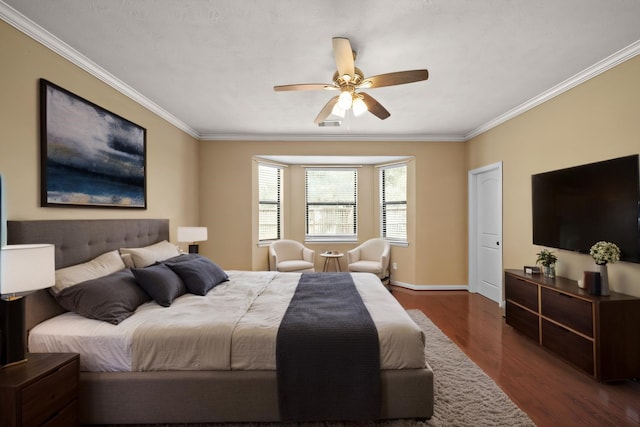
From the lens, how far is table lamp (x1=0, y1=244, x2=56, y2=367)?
1.54 m

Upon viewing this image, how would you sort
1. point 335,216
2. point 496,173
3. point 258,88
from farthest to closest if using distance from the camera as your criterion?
1. point 335,216
2. point 496,173
3. point 258,88

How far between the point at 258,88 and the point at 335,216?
3.34 metres

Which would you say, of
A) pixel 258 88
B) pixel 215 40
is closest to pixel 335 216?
pixel 258 88

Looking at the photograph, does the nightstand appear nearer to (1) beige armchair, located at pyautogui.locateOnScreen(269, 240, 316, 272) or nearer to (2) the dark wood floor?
(2) the dark wood floor

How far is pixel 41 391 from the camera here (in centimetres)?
155

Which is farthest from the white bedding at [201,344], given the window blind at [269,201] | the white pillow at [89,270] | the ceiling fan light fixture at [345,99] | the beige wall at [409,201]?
the window blind at [269,201]

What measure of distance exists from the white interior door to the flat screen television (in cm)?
96

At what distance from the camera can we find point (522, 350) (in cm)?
302

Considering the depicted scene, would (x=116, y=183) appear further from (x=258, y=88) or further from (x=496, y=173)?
(x=496, y=173)

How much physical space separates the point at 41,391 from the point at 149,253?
158 centimetres

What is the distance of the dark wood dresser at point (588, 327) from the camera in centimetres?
237

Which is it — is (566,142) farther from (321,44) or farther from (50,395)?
(50,395)

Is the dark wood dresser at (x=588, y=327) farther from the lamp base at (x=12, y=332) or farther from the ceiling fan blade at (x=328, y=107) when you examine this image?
the lamp base at (x=12, y=332)

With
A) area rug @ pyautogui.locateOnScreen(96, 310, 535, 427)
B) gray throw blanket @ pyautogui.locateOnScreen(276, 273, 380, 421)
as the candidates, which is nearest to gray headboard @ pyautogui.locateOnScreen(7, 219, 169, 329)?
area rug @ pyautogui.locateOnScreen(96, 310, 535, 427)
